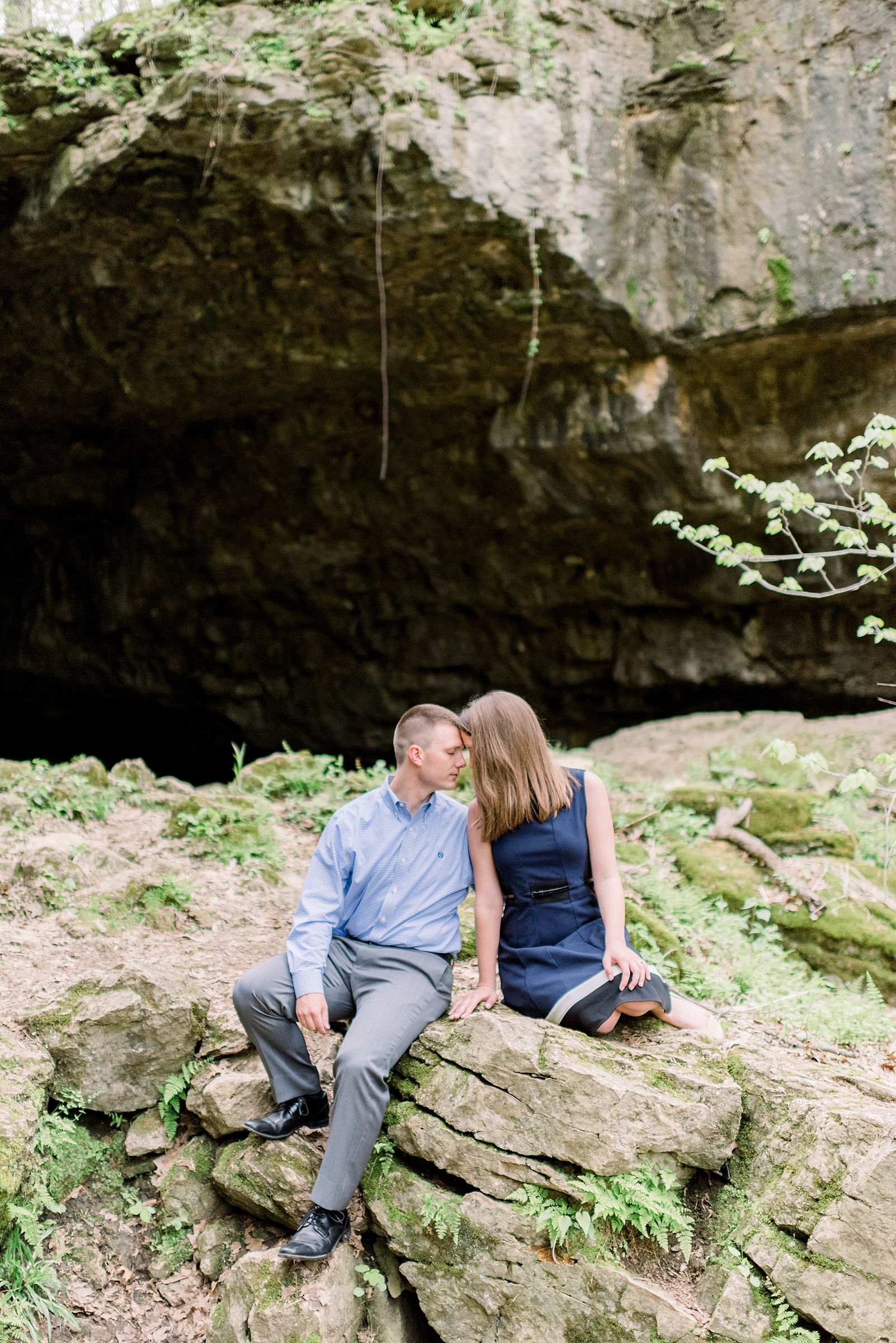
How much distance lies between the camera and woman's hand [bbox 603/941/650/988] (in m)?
3.15

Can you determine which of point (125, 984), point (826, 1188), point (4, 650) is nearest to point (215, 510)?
point (4, 650)

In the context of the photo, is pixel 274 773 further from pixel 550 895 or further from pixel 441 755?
pixel 550 895

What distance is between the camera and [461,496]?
11.4 meters

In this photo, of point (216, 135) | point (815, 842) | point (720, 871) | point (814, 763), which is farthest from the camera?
point (216, 135)

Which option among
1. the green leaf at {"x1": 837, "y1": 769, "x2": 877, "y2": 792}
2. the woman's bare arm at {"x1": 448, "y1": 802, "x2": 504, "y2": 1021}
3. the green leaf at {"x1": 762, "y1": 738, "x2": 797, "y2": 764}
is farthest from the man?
the green leaf at {"x1": 837, "y1": 769, "x2": 877, "y2": 792}

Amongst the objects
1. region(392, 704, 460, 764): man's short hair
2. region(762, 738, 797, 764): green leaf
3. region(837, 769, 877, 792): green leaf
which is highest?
region(392, 704, 460, 764): man's short hair

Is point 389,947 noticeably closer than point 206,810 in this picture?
Yes

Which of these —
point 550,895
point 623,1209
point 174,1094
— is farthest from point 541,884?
point 174,1094

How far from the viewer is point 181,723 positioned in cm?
1591

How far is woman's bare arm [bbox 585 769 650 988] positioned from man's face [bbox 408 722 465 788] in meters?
0.49

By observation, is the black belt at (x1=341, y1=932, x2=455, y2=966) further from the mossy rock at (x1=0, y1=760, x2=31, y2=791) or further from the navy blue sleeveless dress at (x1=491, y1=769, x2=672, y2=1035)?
the mossy rock at (x1=0, y1=760, x2=31, y2=791)

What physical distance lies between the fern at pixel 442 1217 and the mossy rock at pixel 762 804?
384 centimetres

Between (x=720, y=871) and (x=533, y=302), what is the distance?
5.56 m

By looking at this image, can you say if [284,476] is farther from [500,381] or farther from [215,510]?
[500,381]
